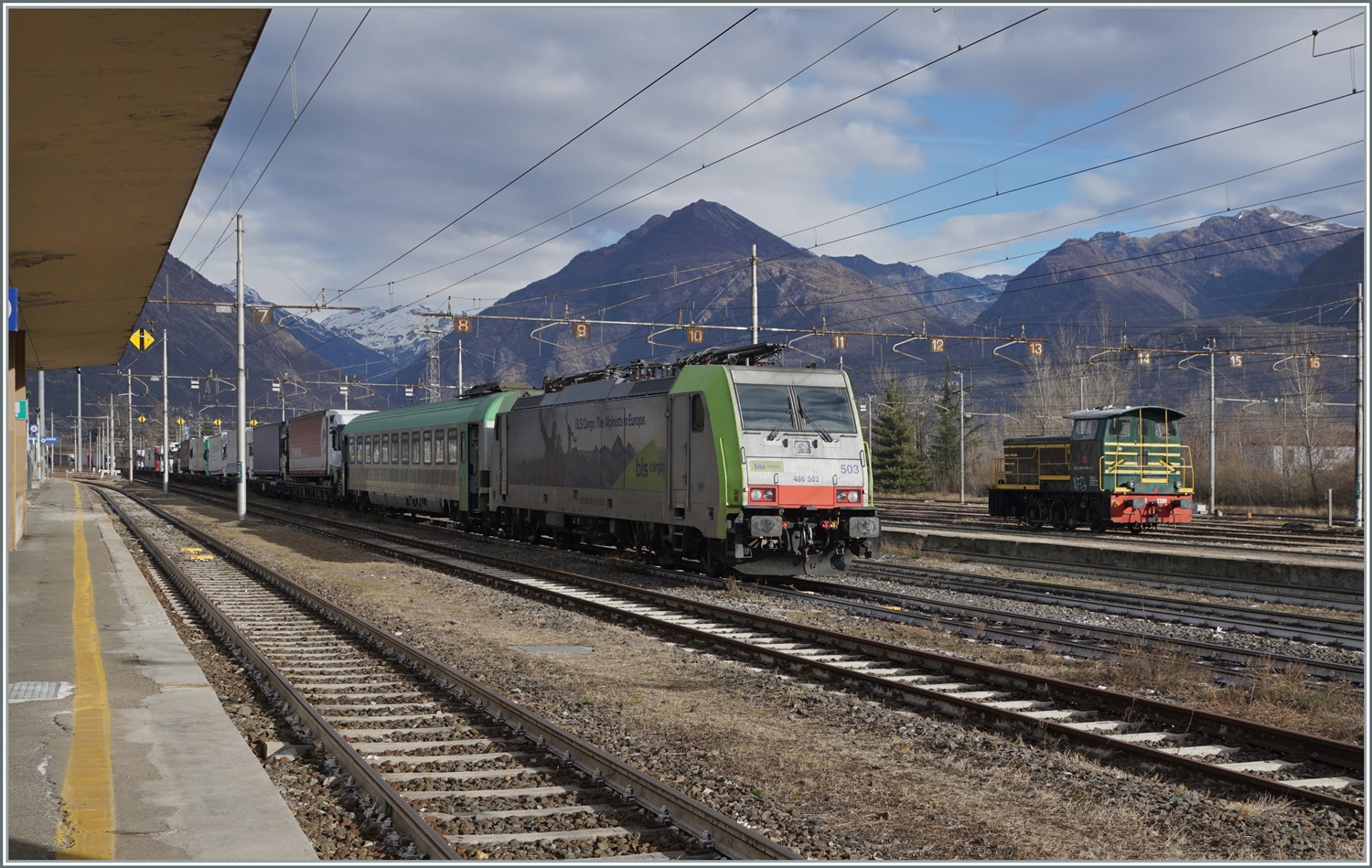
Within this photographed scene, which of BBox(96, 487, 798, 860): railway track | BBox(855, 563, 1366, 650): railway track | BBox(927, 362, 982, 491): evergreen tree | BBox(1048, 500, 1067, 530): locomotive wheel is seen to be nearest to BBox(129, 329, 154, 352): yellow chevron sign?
BBox(96, 487, 798, 860): railway track

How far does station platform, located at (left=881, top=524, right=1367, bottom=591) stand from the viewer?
64.0 feet

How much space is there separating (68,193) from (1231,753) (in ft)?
38.2

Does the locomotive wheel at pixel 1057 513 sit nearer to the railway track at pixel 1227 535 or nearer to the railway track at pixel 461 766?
the railway track at pixel 1227 535

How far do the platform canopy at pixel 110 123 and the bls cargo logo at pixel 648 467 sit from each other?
7781mm

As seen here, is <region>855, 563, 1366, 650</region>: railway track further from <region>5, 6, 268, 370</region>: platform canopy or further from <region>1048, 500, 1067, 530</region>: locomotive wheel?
<region>1048, 500, 1067, 530</region>: locomotive wheel

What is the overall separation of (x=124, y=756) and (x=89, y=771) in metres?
0.45

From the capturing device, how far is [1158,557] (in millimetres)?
21578

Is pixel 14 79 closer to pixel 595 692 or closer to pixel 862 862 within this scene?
pixel 595 692

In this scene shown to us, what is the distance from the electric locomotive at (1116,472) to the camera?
29719 millimetres

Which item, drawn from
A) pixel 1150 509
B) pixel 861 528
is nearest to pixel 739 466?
pixel 861 528

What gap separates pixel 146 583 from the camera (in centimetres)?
1786

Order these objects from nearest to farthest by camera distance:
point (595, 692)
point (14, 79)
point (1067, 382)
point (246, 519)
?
point (14, 79), point (595, 692), point (246, 519), point (1067, 382)

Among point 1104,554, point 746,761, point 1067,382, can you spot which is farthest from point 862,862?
point 1067,382

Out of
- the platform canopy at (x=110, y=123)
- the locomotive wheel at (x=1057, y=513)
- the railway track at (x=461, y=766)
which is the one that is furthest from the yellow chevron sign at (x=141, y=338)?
the locomotive wheel at (x=1057, y=513)
